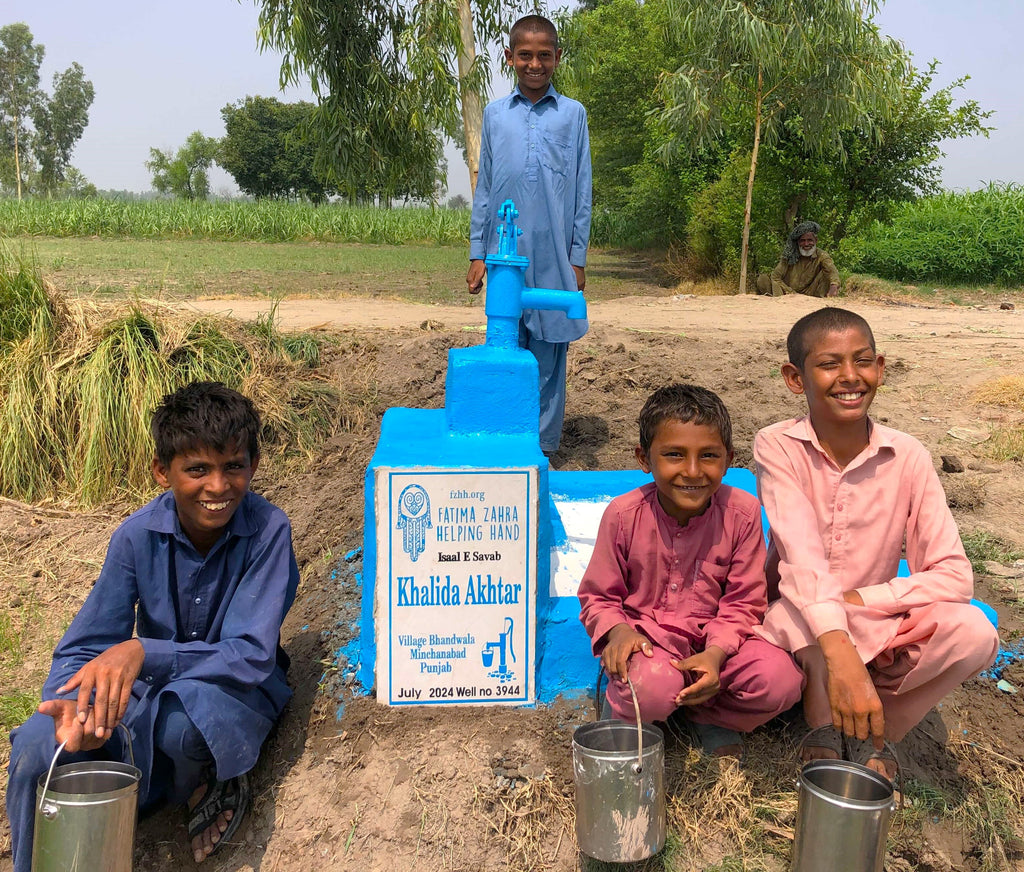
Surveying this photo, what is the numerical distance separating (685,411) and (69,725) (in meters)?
1.51

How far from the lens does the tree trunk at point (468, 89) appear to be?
868cm

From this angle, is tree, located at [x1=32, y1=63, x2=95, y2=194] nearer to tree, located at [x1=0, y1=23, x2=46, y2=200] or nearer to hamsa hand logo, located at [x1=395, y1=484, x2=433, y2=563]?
tree, located at [x1=0, y1=23, x2=46, y2=200]

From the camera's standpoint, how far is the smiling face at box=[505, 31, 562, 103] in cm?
338

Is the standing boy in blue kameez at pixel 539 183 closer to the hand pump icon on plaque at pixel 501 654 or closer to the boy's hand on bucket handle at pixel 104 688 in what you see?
the hand pump icon on plaque at pixel 501 654

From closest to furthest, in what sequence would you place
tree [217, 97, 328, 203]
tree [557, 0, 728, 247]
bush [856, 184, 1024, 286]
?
bush [856, 184, 1024, 286] < tree [557, 0, 728, 247] < tree [217, 97, 328, 203]

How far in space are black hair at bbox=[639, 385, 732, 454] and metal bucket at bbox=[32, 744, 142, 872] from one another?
4.50 ft

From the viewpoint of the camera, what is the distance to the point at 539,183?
12.0ft

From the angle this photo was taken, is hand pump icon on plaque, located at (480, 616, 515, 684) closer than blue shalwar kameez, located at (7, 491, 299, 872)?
No

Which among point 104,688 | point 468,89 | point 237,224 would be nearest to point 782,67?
point 468,89

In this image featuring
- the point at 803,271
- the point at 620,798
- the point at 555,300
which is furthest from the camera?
the point at 803,271

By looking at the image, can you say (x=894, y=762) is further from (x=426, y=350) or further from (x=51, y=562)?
(x=426, y=350)

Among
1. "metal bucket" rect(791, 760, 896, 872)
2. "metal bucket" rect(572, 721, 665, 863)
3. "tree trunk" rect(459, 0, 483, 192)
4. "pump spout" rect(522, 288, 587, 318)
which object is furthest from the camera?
"tree trunk" rect(459, 0, 483, 192)

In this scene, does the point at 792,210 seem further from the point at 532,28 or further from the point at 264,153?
the point at 264,153

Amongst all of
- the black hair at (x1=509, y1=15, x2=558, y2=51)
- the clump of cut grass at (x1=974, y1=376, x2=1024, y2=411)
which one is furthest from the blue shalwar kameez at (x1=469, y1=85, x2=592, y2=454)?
the clump of cut grass at (x1=974, y1=376, x2=1024, y2=411)
